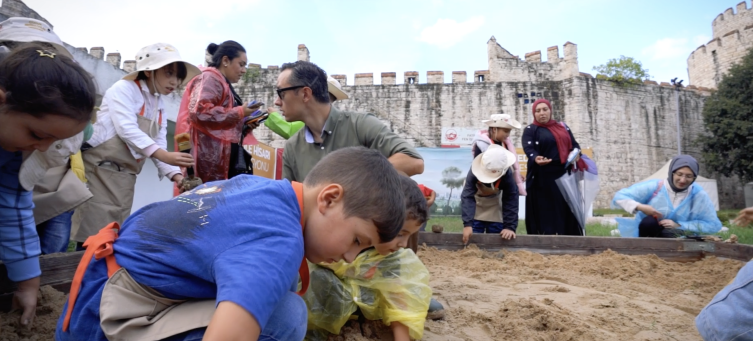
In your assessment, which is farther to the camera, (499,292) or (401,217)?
(499,292)

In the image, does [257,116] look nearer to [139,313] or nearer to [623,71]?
[139,313]

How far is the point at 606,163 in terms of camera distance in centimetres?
1792

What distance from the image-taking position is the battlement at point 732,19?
2686 cm

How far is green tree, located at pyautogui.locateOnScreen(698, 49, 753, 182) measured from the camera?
18656 mm

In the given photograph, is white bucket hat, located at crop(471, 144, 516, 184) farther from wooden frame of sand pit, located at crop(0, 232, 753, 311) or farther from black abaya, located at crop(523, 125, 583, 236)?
black abaya, located at crop(523, 125, 583, 236)

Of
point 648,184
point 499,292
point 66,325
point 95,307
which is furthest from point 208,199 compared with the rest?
point 648,184

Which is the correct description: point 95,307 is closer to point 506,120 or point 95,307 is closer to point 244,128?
point 244,128

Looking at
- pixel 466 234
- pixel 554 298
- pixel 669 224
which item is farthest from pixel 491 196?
pixel 554 298

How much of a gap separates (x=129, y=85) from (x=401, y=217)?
251 centimetres

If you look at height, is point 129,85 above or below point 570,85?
below

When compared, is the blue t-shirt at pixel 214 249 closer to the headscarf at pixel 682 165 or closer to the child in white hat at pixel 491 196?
the child in white hat at pixel 491 196

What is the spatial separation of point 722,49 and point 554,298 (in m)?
28.0

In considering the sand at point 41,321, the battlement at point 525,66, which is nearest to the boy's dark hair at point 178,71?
the sand at point 41,321

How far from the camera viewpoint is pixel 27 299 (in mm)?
1857
